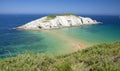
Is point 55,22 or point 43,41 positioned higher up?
point 55,22

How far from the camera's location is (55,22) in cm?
9319

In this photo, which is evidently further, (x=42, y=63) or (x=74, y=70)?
(x=42, y=63)

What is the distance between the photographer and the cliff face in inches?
3382

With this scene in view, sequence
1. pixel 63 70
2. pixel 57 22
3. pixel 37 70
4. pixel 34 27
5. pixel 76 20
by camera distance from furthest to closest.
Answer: pixel 76 20
pixel 57 22
pixel 34 27
pixel 37 70
pixel 63 70

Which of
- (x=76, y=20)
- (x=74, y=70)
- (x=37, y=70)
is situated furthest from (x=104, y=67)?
(x=76, y=20)

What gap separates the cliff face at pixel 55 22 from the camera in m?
85.9

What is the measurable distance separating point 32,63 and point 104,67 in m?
3.31

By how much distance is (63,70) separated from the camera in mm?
7484

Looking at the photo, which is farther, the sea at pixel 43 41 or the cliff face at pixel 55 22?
the cliff face at pixel 55 22

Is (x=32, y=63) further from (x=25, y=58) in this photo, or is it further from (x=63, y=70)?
(x=63, y=70)

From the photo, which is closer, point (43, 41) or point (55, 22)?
point (43, 41)

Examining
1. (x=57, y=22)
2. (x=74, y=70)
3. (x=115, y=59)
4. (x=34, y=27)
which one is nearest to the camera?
(x=74, y=70)

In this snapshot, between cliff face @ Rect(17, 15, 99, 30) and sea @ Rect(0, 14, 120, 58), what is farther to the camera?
cliff face @ Rect(17, 15, 99, 30)

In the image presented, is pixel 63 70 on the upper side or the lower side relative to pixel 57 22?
upper
